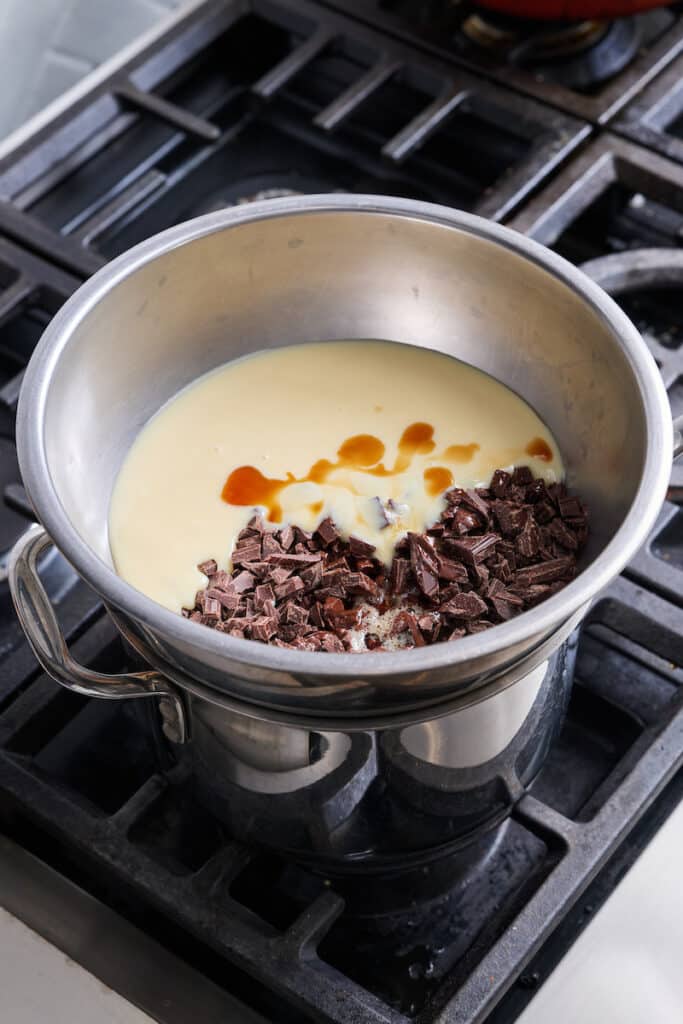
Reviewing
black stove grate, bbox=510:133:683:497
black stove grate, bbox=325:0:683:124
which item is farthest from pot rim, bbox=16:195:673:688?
black stove grate, bbox=325:0:683:124

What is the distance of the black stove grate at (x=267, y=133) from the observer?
41.6 inches

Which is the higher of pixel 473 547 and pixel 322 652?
pixel 473 547

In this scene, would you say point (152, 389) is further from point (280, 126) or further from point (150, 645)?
point (280, 126)

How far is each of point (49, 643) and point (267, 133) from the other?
641 millimetres

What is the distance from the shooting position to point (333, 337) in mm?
846

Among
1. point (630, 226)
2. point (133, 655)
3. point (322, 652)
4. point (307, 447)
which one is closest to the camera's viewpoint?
point (322, 652)

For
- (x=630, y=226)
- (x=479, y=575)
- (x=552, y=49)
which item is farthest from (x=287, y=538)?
(x=552, y=49)

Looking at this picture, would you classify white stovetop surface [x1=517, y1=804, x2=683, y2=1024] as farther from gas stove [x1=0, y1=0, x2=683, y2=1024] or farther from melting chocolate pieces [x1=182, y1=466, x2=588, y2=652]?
melting chocolate pieces [x1=182, y1=466, x2=588, y2=652]

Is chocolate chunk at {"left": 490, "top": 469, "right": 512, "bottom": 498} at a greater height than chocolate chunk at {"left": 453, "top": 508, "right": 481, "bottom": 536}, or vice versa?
chocolate chunk at {"left": 490, "top": 469, "right": 512, "bottom": 498}

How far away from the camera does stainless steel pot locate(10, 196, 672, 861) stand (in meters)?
0.57

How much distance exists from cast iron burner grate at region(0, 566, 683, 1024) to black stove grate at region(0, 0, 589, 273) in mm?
409

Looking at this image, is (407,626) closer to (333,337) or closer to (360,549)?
(360,549)

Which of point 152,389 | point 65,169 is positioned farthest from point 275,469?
point 65,169

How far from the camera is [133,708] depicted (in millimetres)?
802
